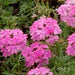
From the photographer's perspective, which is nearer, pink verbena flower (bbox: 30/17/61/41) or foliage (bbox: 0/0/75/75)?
pink verbena flower (bbox: 30/17/61/41)

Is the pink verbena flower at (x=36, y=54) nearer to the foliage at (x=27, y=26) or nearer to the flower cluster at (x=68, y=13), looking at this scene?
the foliage at (x=27, y=26)

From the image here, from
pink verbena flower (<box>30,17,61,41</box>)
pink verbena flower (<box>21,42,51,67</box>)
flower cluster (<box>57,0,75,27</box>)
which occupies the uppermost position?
flower cluster (<box>57,0,75,27</box>)

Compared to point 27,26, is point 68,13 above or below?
above

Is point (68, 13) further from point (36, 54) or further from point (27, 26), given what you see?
point (27, 26)

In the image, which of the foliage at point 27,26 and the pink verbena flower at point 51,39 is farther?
the foliage at point 27,26

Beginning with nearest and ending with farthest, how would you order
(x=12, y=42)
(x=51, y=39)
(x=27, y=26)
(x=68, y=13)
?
1. (x=12, y=42)
2. (x=51, y=39)
3. (x=68, y=13)
4. (x=27, y=26)

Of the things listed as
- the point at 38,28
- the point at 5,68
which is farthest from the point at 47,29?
the point at 5,68

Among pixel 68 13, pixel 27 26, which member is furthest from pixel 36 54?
pixel 27 26

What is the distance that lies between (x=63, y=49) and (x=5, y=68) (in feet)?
1.95

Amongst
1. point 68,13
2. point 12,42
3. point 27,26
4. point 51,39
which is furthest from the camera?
point 27,26

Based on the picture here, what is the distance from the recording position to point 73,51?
92.4 inches

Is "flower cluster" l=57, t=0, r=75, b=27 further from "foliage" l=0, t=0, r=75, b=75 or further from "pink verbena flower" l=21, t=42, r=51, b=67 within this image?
"pink verbena flower" l=21, t=42, r=51, b=67

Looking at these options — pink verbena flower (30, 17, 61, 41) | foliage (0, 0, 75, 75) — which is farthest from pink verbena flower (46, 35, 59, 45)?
foliage (0, 0, 75, 75)

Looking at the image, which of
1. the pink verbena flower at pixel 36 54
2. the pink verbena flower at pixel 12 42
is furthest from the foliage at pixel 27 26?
the pink verbena flower at pixel 12 42
